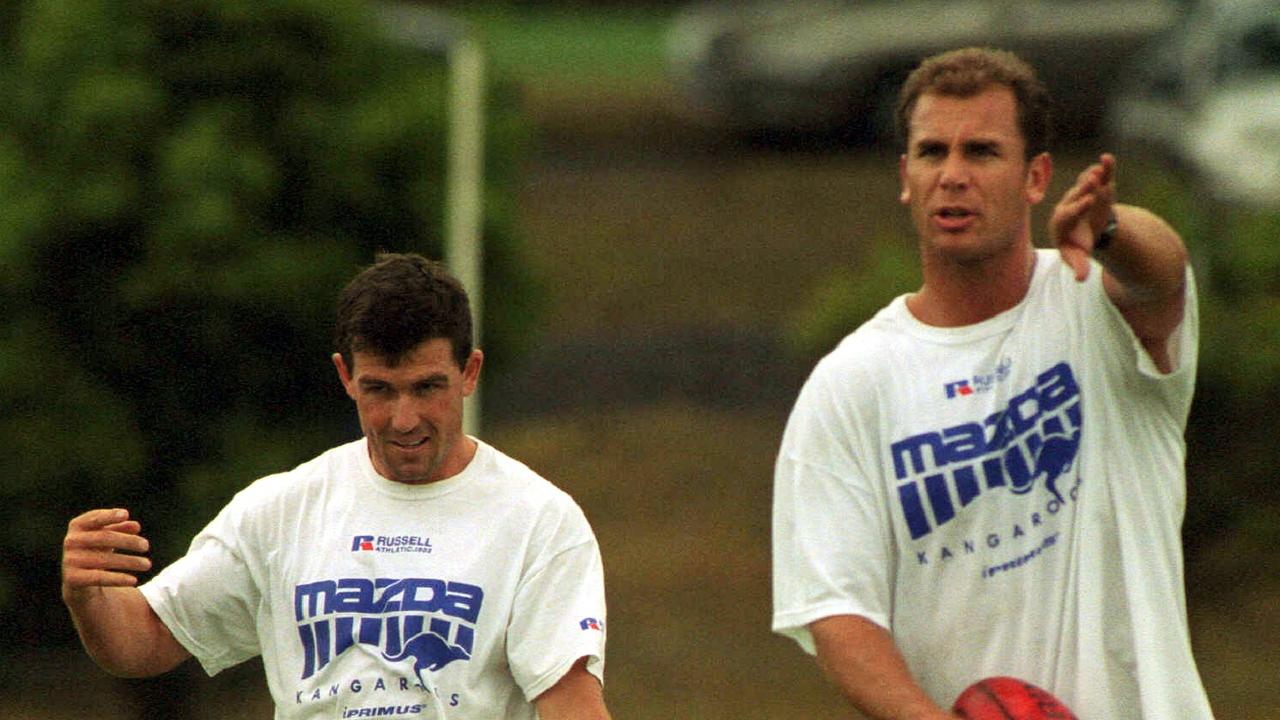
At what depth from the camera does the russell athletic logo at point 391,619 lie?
14.4 feet

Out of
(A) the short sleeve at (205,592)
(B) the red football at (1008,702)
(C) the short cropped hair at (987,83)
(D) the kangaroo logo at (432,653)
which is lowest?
(B) the red football at (1008,702)

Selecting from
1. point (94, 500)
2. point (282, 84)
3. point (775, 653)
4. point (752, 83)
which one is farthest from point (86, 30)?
point (752, 83)

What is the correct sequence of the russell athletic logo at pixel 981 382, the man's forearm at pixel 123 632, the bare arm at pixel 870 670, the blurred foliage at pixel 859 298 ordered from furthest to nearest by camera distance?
the blurred foliage at pixel 859 298
the russell athletic logo at pixel 981 382
the bare arm at pixel 870 670
the man's forearm at pixel 123 632

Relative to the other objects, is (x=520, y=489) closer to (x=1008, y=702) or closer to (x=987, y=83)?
(x=1008, y=702)

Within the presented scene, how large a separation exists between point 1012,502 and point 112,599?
1.77 m

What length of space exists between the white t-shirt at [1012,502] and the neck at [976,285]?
27mm

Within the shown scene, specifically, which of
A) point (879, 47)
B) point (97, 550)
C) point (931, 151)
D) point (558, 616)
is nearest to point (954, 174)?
point (931, 151)

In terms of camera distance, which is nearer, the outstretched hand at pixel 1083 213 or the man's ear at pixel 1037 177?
the outstretched hand at pixel 1083 213

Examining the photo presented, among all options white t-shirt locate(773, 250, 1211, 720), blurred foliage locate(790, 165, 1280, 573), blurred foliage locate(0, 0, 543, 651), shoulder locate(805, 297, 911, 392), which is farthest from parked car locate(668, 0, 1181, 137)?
white t-shirt locate(773, 250, 1211, 720)

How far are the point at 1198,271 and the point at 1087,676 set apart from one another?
5322 mm

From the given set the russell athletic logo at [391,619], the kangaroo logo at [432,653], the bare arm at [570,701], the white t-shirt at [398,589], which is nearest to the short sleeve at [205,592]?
the white t-shirt at [398,589]

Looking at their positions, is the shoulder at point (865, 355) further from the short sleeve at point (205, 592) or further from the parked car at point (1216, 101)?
the parked car at point (1216, 101)

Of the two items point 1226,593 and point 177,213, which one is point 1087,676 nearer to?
A: point 1226,593

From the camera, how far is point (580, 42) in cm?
2981
